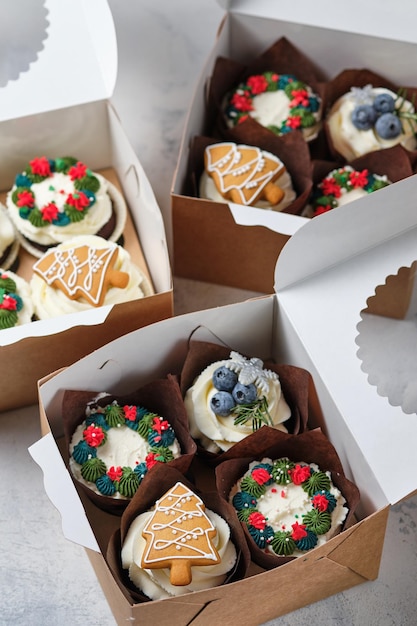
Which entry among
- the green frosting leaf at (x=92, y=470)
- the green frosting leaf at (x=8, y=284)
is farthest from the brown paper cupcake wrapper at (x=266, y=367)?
the green frosting leaf at (x=8, y=284)

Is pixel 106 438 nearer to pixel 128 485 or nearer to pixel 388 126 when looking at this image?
pixel 128 485

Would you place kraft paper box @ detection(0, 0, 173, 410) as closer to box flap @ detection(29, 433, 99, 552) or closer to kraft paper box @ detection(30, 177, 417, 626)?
kraft paper box @ detection(30, 177, 417, 626)

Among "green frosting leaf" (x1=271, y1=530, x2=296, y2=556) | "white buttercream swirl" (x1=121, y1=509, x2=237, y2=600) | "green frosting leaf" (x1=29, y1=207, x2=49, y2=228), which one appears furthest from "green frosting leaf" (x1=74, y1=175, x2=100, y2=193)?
"green frosting leaf" (x1=271, y1=530, x2=296, y2=556)

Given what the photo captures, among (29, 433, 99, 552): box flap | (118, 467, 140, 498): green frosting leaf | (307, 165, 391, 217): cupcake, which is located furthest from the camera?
(307, 165, 391, 217): cupcake

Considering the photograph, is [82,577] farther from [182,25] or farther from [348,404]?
[182,25]

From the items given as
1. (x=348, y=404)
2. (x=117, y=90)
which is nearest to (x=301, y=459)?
(x=348, y=404)
